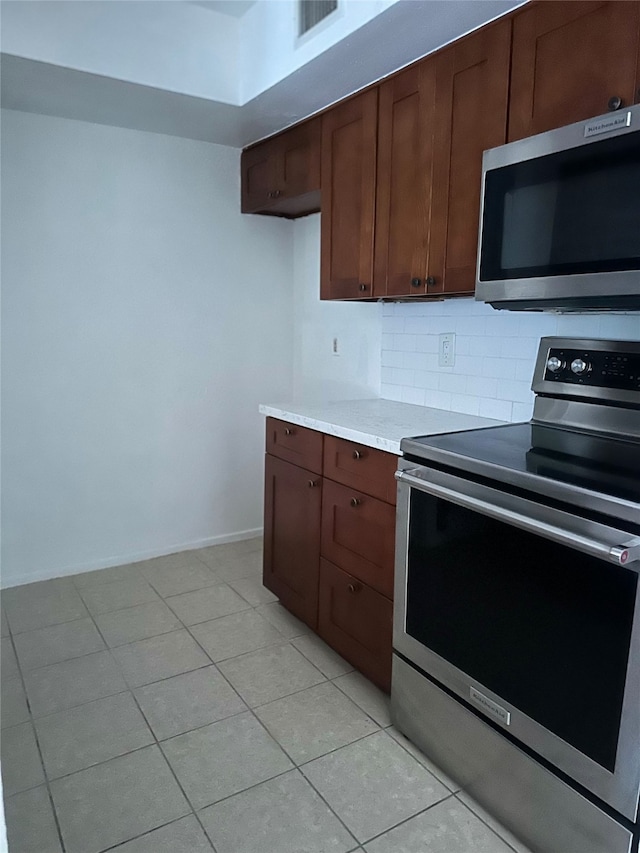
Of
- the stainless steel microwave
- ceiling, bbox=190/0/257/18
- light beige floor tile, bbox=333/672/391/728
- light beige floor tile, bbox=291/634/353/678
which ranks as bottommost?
light beige floor tile, bbox=291/634/353/678

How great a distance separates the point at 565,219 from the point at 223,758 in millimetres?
1758

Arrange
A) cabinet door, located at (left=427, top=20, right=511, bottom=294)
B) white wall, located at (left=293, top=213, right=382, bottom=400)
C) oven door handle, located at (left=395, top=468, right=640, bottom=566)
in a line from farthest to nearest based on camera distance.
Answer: white wall, located at (left=293, top=213, right=382, bottom=400) → cabinet door, located at (left=427, top=20, right=511, bottom=294) → oven door handle, located at (left=395, top=468, right=640, bottom=566)

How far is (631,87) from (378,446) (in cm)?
112

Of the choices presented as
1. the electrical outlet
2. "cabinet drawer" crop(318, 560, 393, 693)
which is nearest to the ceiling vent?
the electrical outlet

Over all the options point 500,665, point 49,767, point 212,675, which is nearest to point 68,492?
point 212,675

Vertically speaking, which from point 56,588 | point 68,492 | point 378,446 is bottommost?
point 56,588

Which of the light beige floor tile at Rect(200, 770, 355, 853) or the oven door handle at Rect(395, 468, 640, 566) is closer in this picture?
the oven door handle at Rect(395, 468, 640, 566)

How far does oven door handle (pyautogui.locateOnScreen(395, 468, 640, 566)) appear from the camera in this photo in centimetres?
112

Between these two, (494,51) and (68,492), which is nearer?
(494,51)

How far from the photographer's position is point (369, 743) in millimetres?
1780

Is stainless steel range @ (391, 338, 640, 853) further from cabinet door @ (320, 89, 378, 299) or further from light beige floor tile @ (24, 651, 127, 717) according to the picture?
light beige floor tile @ (24, 651, 127, 717)

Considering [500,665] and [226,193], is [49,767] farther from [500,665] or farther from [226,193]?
[226,193]

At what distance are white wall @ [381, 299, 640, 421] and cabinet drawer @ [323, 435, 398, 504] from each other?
1.83 feet

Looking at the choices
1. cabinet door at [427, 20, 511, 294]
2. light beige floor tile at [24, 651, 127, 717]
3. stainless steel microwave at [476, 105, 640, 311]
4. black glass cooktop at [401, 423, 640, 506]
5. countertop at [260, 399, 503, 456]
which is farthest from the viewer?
light beige floor tile at [24, 651, 127, 717]
